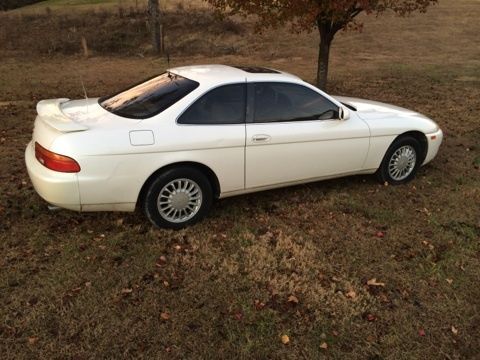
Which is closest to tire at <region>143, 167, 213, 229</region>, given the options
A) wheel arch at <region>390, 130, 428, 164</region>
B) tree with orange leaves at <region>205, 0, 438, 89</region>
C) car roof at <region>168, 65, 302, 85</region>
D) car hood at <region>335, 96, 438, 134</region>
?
car roof at <region>168, 65, 302, 85</region>

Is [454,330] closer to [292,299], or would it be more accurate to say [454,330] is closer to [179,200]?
[292,299]

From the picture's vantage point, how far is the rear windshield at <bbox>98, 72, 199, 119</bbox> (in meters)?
4.62

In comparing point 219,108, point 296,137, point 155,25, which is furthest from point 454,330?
point 155,25

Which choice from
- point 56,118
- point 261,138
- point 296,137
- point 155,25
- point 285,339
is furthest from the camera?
point 155,25

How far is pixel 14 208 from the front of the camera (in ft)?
16.6

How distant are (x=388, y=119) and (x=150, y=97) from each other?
294 cm

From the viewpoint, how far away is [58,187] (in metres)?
4.11

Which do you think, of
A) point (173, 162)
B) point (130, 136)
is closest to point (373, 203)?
point (173, 162)

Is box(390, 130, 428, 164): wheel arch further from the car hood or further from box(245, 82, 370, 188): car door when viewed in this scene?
box(245, 82, 370, 188): car door

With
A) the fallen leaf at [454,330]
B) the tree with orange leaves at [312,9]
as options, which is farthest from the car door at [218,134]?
the tree with orange leaves at [312,9]

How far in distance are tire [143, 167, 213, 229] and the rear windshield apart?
0.64 meters

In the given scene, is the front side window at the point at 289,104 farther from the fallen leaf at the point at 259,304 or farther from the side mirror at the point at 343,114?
the fallen leaf at the point at 259,304

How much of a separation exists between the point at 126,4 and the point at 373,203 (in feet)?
83.5

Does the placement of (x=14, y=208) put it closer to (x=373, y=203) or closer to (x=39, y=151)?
(x=39, y=151)
